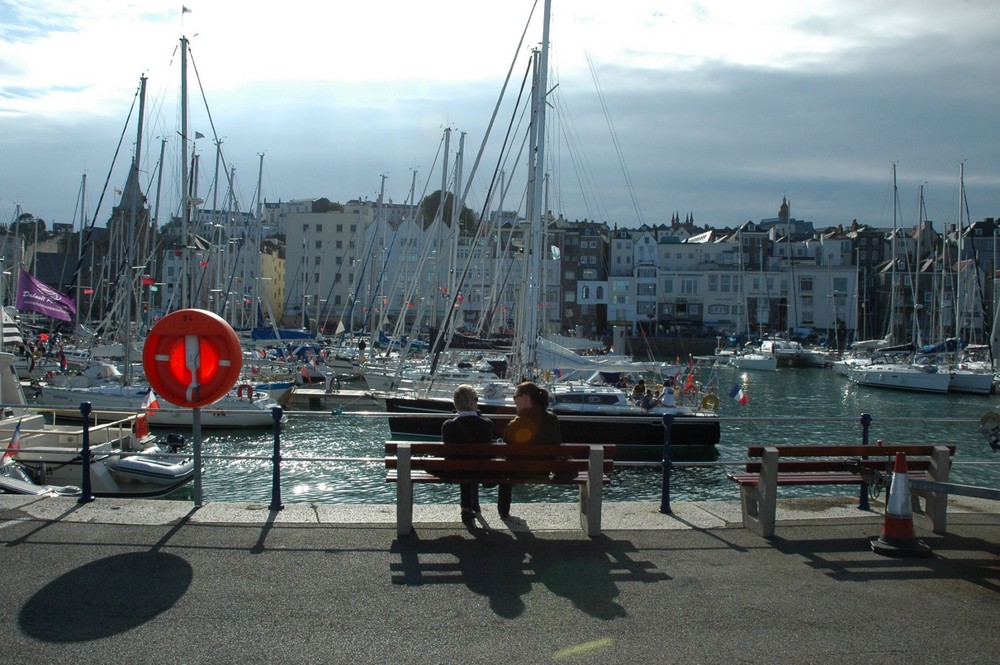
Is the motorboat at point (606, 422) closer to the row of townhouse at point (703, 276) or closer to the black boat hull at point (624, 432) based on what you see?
the black boat hull at point (624, 432)

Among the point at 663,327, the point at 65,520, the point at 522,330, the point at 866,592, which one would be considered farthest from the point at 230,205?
the point at 663,327

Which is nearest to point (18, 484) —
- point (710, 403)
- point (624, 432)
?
point (624, 432)

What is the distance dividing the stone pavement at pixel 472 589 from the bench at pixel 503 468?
0.29 metres

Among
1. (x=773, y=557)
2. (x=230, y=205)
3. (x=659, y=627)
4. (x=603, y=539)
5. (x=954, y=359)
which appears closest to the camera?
(x=659, y=627)

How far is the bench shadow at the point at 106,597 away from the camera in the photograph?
18.7ft

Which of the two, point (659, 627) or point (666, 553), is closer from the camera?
point (659, 627)

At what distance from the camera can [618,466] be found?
56.8ft

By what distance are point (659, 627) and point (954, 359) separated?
69.1 metres

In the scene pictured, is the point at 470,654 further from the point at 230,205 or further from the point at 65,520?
the point at 230,205

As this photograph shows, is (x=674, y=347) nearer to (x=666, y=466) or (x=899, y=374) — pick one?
(x=899, y=374)

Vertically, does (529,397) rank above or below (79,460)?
above

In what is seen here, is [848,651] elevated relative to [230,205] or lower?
lower

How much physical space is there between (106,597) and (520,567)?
10.4 ft

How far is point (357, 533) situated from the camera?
26.9ft
